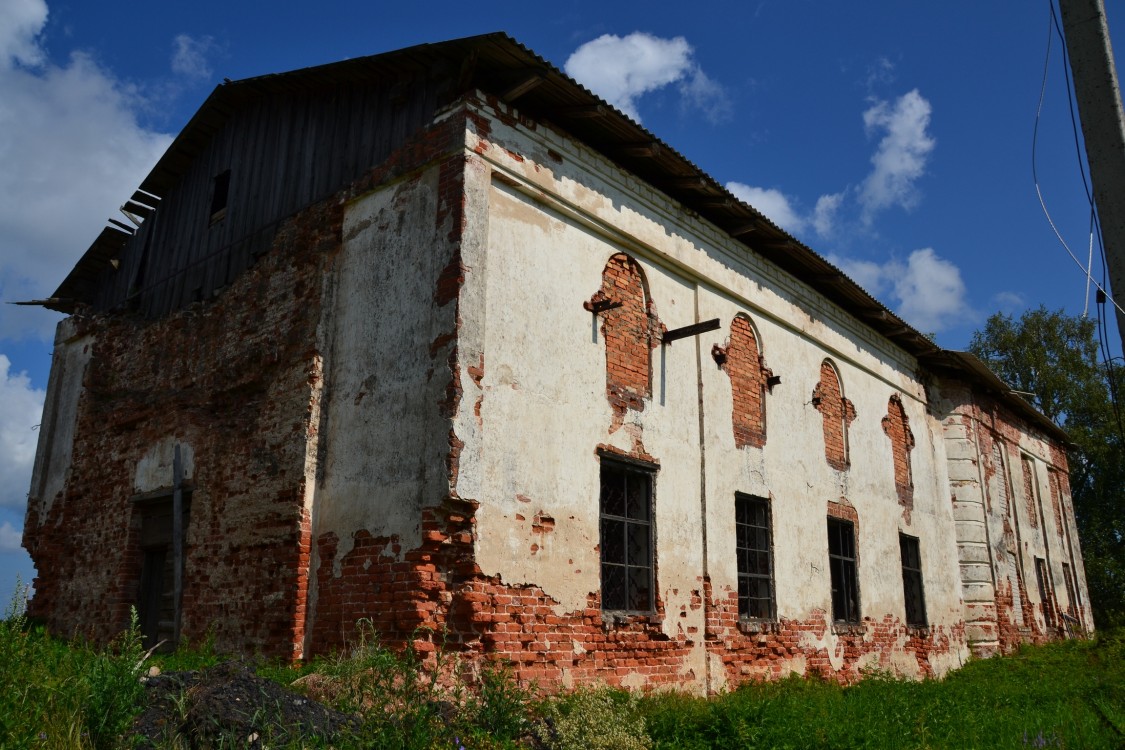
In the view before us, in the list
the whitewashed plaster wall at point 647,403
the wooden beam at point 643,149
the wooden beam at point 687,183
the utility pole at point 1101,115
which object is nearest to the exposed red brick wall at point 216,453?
the whitewashed plaster wall at point 647,403

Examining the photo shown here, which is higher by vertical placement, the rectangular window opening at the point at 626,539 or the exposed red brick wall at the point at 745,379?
the exposed red brick wall at the point at 745,379

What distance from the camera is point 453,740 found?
18.4ft

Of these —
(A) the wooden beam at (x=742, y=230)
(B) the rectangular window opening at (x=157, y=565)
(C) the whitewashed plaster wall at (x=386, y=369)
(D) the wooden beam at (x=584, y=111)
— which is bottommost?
(B) the rectangular window opening at (x=157, y=565)

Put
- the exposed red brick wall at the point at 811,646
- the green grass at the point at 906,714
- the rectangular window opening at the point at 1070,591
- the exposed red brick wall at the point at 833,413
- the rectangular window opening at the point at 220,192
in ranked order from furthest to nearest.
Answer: the rectangular window opening at the point at 1070,591
the exposed red brick wall at the point at 833,413
the rectangular window opening at the point at 220,192
the exposed red brick wall at the point at 811,646
the green grass at the point at 906,714

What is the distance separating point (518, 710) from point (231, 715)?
2039 millimetres

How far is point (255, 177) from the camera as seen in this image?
11.1 metres

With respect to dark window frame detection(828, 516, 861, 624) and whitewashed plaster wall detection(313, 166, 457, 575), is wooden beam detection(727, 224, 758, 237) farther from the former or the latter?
whitewashed plaster wall detection(313, 166, 457, 575)

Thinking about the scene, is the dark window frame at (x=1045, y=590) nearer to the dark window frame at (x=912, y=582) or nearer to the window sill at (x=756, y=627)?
the dark window frame at (x=912, y=582)

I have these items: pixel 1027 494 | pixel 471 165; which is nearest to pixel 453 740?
pixel 471 165

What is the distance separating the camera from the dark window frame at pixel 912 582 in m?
14.8

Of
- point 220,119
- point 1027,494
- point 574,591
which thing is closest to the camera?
point 574,591

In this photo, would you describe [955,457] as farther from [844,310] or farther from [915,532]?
[844,310]

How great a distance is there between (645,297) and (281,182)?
4589 mm

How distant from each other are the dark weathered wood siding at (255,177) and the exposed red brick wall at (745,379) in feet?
16.0
